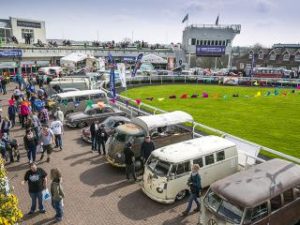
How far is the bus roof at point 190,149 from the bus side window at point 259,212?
3169 mm

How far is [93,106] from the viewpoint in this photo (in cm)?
1934

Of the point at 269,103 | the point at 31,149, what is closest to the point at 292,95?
the point at 269,103

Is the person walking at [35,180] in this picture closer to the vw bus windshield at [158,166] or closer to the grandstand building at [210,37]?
the vw bus windshield at [158,166]

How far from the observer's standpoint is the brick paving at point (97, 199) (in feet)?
30.7

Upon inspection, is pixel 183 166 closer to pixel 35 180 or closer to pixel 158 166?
pixel 158 166

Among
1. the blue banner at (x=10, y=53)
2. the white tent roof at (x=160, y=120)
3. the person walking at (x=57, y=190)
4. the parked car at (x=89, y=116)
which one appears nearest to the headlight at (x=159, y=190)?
the person walking at (x=57, y=190)

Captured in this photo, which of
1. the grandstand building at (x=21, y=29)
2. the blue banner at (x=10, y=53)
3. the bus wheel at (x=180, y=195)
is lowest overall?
the bus wheel at (x=180, y=195)

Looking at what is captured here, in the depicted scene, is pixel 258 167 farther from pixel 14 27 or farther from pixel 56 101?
pixel 14 27

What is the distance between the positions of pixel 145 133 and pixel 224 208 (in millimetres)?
5858

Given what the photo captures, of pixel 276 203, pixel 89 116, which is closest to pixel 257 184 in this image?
pixel 276 203

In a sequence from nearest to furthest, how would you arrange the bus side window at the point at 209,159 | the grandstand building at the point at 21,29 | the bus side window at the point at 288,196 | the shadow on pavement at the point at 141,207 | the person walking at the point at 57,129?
the bus side window at the point at 288,196 → the shadow on pavement at the point at 141,207 → the bus side window at the point at 209,159 → the person walking at the point at 57,129 → the grandstand building at the point at 21,29

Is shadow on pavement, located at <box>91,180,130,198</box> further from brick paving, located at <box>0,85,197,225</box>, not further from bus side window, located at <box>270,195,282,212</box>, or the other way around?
bus side window, located at <box>270,195,282,212</box>

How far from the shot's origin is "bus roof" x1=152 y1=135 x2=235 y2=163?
10.2 meters

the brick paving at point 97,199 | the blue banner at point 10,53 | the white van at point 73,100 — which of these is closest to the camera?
the brick paving at point 97,199
